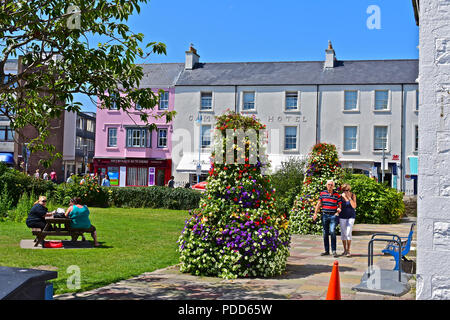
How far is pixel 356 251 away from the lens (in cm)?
1131

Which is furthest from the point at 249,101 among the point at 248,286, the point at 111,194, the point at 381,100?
the point at 248,286

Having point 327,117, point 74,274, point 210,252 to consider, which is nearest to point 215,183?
point 210,252

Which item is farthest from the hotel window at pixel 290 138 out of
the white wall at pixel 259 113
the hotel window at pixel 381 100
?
the hotel window at pixel 381 100

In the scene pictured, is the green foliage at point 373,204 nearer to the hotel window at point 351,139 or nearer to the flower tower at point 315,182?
the flower tower at point 315,182

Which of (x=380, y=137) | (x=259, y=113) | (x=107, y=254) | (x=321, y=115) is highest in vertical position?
(x=259, y=113)

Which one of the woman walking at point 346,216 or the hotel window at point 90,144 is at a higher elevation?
the hotel window at point 90,144

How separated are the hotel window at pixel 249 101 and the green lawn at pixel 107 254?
2220 cm

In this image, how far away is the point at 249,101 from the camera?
38.0 m

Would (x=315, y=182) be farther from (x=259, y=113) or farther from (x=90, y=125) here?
(x=90, y=125)

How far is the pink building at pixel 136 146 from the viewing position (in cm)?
4075

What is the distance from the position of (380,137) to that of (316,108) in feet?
16.4

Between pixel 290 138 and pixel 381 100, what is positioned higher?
pixel 381 100

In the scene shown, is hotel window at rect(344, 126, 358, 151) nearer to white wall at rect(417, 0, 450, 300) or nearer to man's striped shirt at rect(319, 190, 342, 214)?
man's striped shirt at rect(319, 190, 342, 214)

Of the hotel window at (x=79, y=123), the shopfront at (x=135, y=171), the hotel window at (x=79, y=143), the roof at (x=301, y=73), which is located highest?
the roof at (x=301, y=73)
